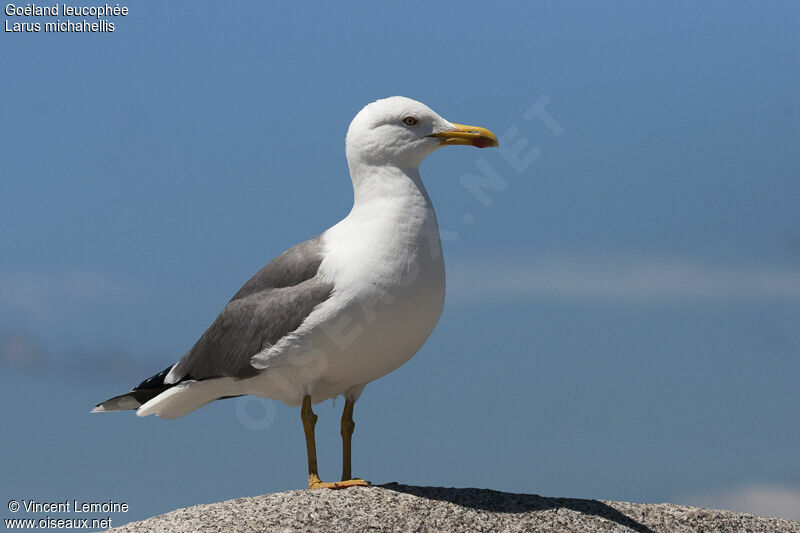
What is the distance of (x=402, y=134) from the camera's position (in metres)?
8.05

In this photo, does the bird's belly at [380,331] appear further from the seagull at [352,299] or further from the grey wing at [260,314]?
the grey wing at [260,314]

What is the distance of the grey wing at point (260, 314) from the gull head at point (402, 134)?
89cm

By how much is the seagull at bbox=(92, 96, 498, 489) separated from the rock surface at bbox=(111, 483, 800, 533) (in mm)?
332

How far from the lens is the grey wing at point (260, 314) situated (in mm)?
7746

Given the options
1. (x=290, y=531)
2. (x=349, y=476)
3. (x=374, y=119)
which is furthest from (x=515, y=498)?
(x=374, y=119)

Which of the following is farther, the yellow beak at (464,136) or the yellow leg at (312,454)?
the yellow beak at (464,136)

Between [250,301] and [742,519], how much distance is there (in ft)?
16.6

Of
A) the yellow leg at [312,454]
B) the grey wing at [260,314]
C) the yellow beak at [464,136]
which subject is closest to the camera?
the grey wing at [260,314]

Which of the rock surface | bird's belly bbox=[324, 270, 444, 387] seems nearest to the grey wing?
bird's belly bbox=[324, 270, 444, 387]

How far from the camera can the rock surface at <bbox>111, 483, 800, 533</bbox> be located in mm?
7551

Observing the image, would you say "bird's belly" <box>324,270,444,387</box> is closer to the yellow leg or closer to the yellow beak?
the yellow leg

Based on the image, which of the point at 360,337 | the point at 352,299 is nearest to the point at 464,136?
the point at 352,299

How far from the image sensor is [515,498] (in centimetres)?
848

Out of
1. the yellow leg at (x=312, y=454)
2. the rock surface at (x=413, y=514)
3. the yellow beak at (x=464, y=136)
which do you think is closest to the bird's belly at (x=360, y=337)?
the yellow leg at (x=312, y=454)
